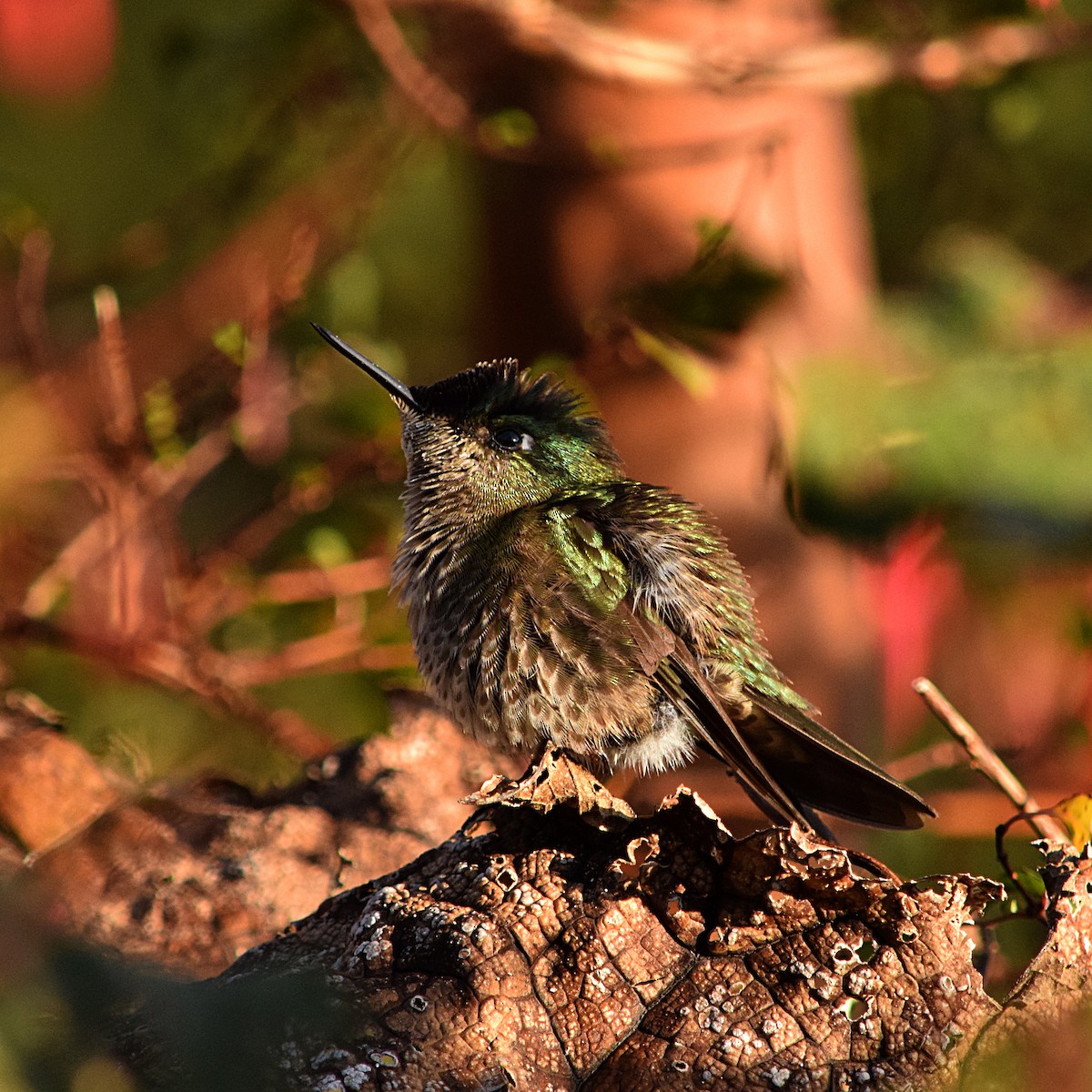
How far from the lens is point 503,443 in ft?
8.79

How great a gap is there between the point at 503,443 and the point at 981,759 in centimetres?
116

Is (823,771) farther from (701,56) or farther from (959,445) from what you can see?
(701,56)

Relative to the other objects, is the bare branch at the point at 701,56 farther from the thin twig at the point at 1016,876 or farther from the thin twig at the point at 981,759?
the thin twig at the point at 1016,876

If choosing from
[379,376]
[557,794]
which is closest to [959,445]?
[379,376]

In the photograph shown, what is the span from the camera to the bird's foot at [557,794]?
1801 mm

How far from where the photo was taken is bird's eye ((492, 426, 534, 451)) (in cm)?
268

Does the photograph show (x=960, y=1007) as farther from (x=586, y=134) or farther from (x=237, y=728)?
(x=586, y=134)

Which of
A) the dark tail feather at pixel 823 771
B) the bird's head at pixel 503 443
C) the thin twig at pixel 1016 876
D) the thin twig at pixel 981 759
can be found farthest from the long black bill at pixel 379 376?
the thin twig at pixel 1016 876

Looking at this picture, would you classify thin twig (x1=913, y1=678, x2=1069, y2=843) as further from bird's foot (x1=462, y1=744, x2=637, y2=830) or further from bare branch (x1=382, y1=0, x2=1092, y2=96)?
bare branch (x1=382, y1=0, x2=1092, y2=96)

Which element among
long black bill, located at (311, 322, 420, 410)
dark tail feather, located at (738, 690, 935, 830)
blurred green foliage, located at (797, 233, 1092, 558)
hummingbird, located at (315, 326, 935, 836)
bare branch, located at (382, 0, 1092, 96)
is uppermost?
bare branch, located at (382, 0, 1092, 96)

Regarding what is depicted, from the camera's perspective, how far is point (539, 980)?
1.66m

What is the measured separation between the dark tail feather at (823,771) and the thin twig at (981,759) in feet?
0.43

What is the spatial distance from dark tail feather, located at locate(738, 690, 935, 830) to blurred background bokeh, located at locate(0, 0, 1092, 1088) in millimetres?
975

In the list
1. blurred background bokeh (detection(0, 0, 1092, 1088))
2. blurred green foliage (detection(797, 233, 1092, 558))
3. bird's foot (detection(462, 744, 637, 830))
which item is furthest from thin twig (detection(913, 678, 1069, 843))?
blurred green foliage (detection(797, 233, 1092, 558))
